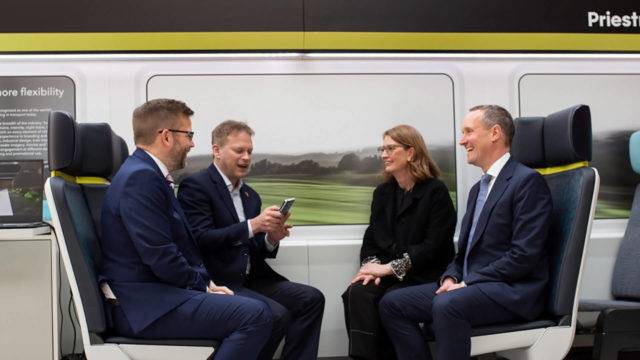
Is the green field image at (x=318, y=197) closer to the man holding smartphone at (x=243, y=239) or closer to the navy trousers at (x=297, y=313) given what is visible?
the man holding smartphone at (x=243, y=239)

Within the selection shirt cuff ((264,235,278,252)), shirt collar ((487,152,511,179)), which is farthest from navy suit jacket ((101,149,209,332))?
shirt collar ((487,152,511,179))

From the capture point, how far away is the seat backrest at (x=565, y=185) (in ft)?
10.0

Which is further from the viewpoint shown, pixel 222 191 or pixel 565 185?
pixel 222 191

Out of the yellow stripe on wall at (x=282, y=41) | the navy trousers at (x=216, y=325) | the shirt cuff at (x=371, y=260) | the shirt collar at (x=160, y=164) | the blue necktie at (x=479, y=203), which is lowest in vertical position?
the navy trousers at (x=216, y=325)

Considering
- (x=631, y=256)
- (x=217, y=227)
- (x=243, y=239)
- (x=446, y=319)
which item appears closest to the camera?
(x=446, y=319)

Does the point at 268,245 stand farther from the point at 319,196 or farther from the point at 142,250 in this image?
the point at 142,250

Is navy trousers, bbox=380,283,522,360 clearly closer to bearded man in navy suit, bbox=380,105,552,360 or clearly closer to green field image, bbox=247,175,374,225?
bearded man in navy suit, bbox=380,105,552,360

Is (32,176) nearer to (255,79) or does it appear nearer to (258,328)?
(255,79)

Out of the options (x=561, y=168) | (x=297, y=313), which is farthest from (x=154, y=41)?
(x=561, y=168)

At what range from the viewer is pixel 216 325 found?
278 centimetres

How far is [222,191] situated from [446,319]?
1.38m

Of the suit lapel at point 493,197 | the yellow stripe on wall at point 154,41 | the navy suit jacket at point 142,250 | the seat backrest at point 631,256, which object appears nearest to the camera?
the navy suit jacket at point 142,250

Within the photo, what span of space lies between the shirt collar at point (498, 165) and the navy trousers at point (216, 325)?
4.50ft

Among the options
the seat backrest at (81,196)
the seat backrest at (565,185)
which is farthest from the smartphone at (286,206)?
the seat backrest at (565,185)
